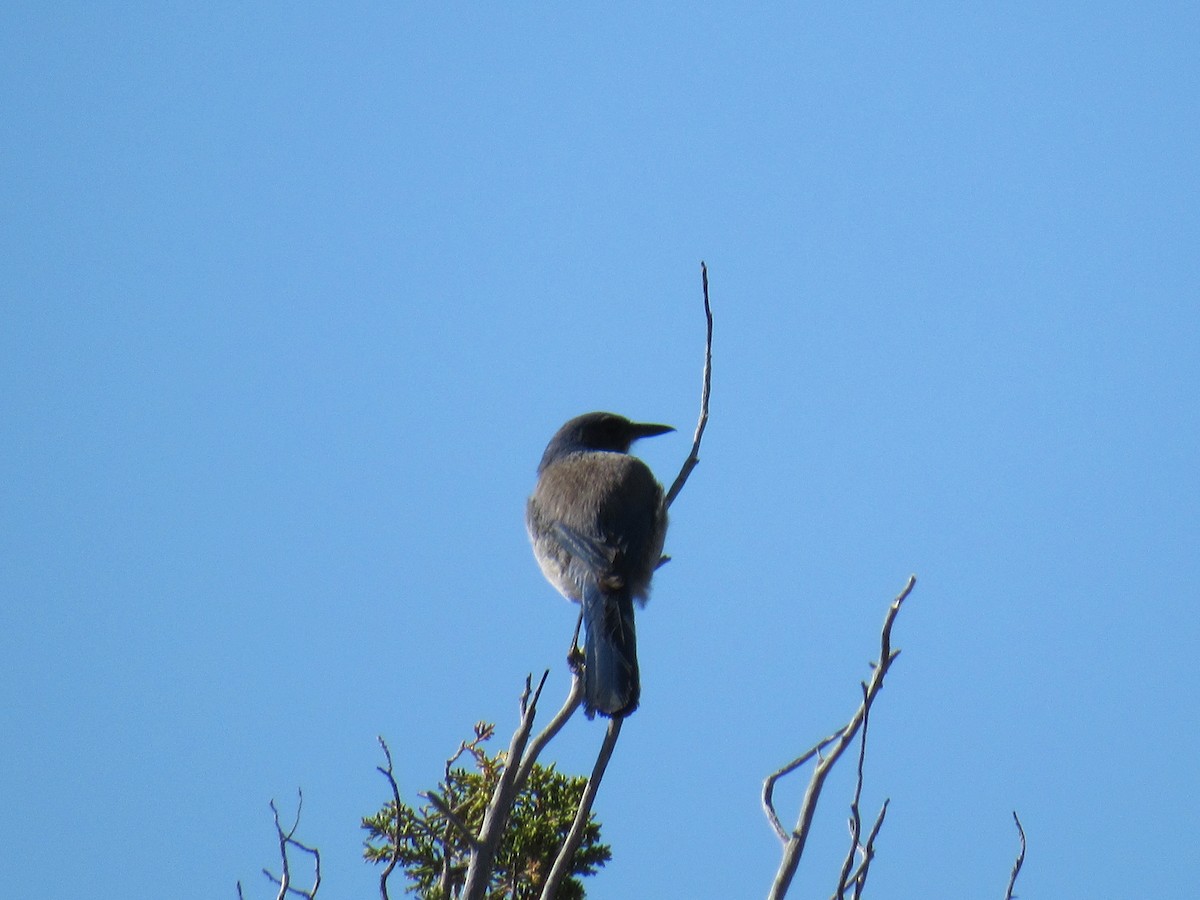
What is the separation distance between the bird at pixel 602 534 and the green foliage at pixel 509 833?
40cm

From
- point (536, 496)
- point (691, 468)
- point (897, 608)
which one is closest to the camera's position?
point (897, 608)

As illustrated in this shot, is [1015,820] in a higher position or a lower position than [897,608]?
lower

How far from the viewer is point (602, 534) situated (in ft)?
20.6

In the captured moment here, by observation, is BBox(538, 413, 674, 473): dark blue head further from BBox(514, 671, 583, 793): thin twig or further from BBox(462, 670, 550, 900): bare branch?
BBox(462, 670, 550, 900): bare branch

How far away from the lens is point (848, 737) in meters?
3.41

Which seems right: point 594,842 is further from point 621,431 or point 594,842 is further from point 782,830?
point 621,431

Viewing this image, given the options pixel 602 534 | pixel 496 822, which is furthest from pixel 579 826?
pixel 602 534

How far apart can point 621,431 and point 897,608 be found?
4.47 meters

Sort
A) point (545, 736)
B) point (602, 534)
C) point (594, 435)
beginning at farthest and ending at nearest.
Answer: point (594, 435), point (602, 534), point (545, 736)

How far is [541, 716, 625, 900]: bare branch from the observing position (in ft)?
10.5

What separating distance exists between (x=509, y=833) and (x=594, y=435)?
11.4 ft

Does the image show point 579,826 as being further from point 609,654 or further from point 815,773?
point 609,654

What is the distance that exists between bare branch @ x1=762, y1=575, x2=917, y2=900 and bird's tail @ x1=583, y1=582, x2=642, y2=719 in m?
1.21

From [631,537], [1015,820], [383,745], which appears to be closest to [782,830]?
[1015,820]
